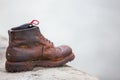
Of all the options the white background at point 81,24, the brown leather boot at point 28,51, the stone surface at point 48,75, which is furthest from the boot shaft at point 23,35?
the white background at point 81,24

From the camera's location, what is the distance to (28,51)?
1.10m

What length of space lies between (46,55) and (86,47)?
70 centimetres

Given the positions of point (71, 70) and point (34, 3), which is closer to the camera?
point (71, 70)

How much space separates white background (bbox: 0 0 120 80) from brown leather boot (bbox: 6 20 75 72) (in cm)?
64

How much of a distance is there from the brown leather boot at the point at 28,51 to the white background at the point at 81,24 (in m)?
0.64

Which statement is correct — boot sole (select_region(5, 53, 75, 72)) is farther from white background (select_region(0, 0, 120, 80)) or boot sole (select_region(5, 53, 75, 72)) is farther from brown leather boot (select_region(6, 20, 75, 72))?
white background (select_region(0, 0, 120, 80))

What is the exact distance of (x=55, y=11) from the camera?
1.78m

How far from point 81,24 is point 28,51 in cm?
76

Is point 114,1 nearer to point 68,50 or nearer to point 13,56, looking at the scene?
point 68,50

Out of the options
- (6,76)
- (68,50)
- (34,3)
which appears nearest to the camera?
(6,76)

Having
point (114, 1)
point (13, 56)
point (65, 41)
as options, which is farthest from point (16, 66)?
point (114, 1)

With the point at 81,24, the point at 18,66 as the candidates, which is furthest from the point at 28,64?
the point at 81,24

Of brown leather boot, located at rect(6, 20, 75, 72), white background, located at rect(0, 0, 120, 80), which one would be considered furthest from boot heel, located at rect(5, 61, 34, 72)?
white background, located at rect(0, 0, 120, 80)

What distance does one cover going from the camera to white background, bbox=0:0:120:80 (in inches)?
70.2
